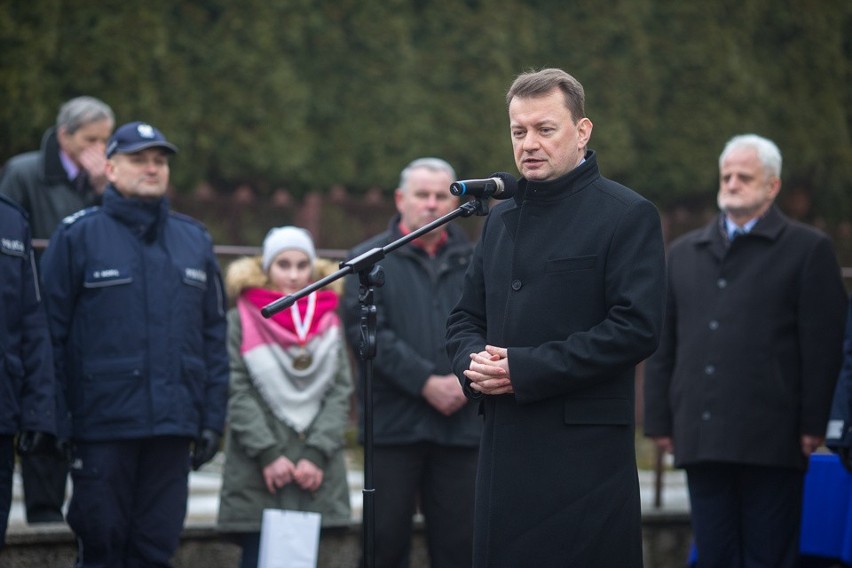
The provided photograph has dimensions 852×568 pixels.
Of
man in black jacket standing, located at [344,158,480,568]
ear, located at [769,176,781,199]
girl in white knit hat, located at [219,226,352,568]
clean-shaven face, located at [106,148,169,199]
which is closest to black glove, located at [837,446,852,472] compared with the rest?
ear, located at [769,176,781,199]

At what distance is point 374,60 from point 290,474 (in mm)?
6370

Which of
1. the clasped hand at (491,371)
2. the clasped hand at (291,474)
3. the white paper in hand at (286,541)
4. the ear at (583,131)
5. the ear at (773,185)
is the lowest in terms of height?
the white paper in hand at (286,541)

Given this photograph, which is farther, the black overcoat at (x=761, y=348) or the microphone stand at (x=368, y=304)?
the black overcoat at (x=761, y=348)

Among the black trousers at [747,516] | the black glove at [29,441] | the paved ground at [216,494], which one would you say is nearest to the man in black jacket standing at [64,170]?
the paved ground at [216,494]

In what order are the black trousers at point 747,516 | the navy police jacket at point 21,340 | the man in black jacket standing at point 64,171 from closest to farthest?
1. the navy police jacket at point 21,340
2. the black trousers at point 747,516
3. the man in black jacket standing at point 64,171

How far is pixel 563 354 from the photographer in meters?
4.12

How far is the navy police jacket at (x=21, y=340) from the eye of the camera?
5250 mm

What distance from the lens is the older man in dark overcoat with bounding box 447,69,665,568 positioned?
415cm

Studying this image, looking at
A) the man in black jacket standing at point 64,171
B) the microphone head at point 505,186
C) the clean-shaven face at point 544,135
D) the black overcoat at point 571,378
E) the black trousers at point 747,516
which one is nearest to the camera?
the black overcoat at point 571,378

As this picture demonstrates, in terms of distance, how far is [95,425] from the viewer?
5566 mm

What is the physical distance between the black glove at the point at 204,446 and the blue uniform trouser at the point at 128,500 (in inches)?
3.0

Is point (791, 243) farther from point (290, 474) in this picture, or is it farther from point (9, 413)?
point (9, 413)

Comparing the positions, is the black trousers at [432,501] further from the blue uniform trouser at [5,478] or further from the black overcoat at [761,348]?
the blue uniform trouser at [5,478]

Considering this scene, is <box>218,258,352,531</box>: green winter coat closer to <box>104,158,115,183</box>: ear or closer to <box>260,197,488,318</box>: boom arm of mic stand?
<box>104,158,115,183</box>: ear
